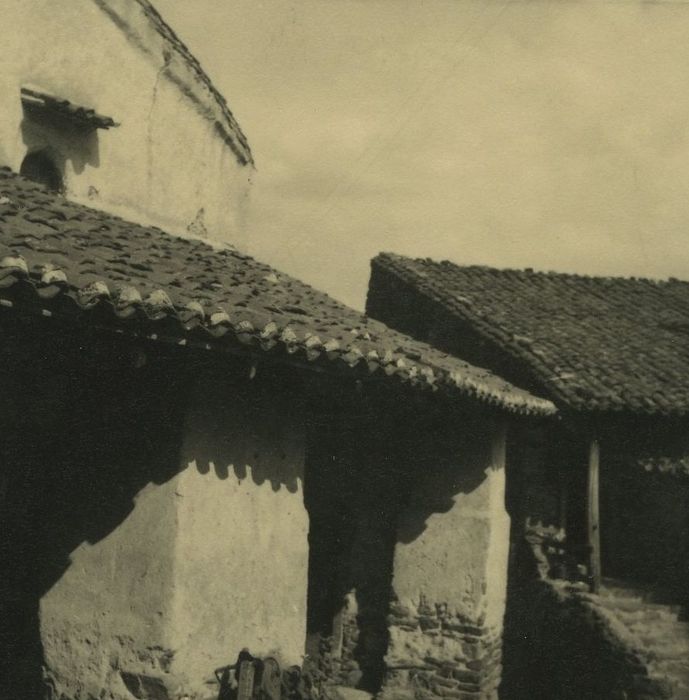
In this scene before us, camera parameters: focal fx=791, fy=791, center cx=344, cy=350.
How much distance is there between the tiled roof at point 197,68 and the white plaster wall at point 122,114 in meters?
0.09

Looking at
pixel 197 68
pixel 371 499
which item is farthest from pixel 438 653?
pixel 197 68

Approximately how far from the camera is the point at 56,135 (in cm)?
802

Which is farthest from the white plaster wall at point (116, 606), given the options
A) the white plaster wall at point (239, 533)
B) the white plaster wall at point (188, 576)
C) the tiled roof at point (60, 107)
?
the tiled roof at point (60, 107)

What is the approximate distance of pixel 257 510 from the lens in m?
5.30

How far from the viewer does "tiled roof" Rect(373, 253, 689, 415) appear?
1078 centimetres

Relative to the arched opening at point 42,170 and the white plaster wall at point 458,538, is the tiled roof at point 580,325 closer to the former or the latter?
the white plaster wall at point 458,538

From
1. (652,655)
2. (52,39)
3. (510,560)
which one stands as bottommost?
(652,655)

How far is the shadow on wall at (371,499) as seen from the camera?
28.3 feet

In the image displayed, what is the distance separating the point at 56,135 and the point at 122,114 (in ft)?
3.03

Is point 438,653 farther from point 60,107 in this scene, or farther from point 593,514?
point 60,107

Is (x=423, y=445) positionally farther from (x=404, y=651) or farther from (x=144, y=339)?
(x=144, y=339)

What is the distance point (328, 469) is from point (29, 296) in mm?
6528

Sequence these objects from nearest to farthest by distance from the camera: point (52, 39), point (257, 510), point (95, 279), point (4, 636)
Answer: point (95, 279)
point (4, 636)
point (257, 510)
point (52, 39)

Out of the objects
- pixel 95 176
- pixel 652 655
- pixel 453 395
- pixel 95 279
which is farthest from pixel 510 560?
pixel 95 279
